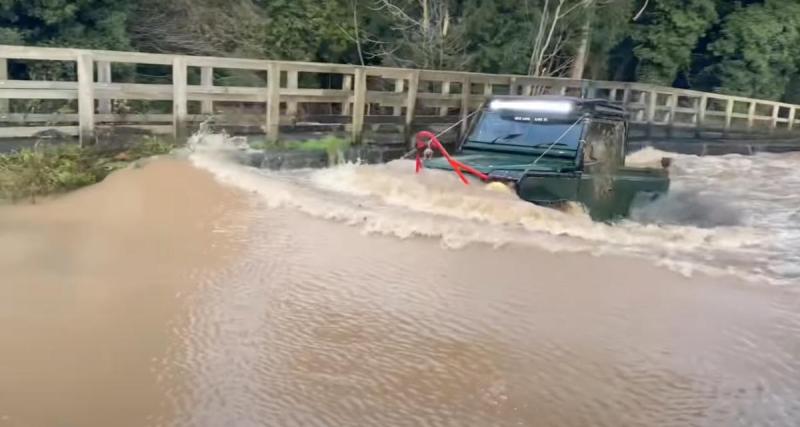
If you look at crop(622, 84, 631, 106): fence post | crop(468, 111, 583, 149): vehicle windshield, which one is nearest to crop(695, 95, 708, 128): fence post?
crop(622, 84, 631, 106): fence post

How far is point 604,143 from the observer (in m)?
8.56

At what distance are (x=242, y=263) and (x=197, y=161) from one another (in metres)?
3.44

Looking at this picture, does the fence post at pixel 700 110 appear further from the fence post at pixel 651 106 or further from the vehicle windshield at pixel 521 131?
the vehicle windshield at pixel 521 131

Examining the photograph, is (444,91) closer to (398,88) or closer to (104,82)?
(398,88)

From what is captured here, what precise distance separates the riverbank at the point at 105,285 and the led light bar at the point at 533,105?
3065mm

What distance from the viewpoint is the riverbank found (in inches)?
154

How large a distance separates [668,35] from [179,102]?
16.3 metres

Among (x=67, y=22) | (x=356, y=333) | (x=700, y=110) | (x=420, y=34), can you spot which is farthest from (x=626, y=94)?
(x=356, y=333)

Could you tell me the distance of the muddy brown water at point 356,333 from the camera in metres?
3.97

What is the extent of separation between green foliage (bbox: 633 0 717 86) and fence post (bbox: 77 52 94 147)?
55.3 ft

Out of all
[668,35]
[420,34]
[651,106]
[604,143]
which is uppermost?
[668,35]

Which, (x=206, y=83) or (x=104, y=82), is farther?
(x=206, y=83)

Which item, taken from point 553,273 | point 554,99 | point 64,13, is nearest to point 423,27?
point 64,13

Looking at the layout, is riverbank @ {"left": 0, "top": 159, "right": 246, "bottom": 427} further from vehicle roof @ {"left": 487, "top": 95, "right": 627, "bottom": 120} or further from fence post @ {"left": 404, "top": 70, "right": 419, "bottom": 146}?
fence post @ {"left": 404, "top": 70, "right": 419, "bottom": 146}
